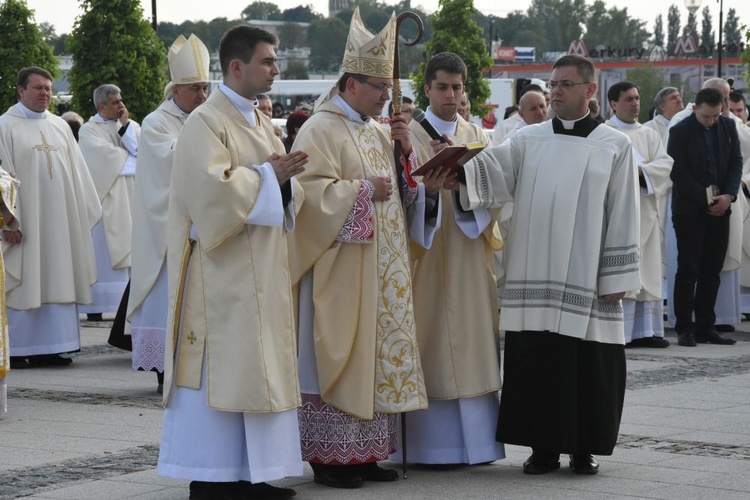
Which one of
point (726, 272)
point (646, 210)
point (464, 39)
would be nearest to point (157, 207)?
point (646, 210)

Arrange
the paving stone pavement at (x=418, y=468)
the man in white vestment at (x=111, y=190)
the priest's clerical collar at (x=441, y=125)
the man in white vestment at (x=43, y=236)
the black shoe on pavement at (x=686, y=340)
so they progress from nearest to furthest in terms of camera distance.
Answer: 1. the paving stone pavement at (x=418, y=468)
2. the priest's clerical collar at (x=441, y=125)
3. the man in white vestment at (x=43, y=236)
4. the black shoe on pavement at (x=686, y=340)
5. the man in white vestment at (x=111, y=190)

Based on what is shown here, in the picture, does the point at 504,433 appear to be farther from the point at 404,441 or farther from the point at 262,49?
the point at 262,49

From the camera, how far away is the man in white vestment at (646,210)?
10953mm

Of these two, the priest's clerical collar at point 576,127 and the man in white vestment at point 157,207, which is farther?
the man in white vestment at point 157,207

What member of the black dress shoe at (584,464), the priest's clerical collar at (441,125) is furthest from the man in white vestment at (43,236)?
the black dress shoe at (584,464)

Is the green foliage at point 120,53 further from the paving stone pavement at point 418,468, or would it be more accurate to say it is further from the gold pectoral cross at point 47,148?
the paving stone pavement at point 418,468

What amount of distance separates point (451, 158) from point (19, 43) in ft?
50.0

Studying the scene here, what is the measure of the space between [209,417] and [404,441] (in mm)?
1063

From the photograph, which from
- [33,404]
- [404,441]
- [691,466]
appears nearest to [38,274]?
[33,404]

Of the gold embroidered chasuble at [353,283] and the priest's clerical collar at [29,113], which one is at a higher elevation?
the priest's clerical collar at [29,113]

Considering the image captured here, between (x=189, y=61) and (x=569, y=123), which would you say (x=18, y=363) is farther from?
(x=569, y=123)

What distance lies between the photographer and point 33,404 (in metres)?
8.20

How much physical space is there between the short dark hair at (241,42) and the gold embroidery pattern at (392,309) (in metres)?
0.71

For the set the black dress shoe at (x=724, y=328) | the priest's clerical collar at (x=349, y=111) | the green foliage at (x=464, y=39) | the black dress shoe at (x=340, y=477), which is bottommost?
the black dress shoe at (x=724, y=328)
